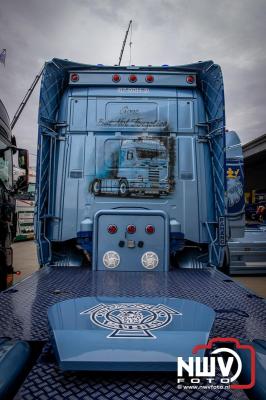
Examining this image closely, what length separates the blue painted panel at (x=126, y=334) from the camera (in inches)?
52.7

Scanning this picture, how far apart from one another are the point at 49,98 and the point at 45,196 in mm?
1286

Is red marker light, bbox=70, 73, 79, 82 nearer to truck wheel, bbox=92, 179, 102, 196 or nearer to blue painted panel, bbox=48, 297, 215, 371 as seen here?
truck wheel, bbox=92, 179, 102, 196

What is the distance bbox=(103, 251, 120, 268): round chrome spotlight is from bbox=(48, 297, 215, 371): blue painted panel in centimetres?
171

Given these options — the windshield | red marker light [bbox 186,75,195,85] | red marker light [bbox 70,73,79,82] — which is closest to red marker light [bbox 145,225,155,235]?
red marker light [bbox 186,75,195,85]

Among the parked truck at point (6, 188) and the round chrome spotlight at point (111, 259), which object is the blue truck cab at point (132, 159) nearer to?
the round chrome spotlight at point (111, 259)

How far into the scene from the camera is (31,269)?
8.22 m

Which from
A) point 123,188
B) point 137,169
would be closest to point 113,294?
point 123,188

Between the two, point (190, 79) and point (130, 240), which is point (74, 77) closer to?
point (190, 79)

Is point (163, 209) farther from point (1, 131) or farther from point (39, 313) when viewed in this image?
point (1, 131)

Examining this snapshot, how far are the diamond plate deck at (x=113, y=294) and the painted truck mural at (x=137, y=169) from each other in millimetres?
1076

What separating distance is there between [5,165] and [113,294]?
365 cm

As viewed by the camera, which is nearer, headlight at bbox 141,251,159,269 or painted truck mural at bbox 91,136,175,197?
headlight at bbox 141,251,159,269

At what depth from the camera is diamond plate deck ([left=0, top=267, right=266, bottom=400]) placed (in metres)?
1.28

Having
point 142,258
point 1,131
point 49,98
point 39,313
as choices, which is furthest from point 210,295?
point 1,131
